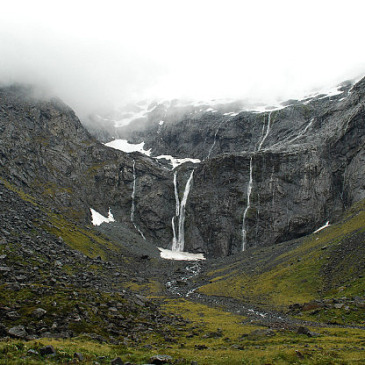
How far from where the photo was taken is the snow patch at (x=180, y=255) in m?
122

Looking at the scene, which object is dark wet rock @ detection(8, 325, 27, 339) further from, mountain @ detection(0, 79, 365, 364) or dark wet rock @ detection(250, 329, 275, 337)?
dark wet rock @ detection(250, 329, 275, 337)

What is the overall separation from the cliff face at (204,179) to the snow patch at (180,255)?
3117 millimetres

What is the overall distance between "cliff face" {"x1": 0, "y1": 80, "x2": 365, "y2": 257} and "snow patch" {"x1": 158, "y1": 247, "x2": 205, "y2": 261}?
3117mm

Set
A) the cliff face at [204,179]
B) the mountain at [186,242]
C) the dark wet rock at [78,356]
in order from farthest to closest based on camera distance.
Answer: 1. the cliff face at [204,179]
2. the mountain at [186,242]
3. the dark wet rock at [78,356]

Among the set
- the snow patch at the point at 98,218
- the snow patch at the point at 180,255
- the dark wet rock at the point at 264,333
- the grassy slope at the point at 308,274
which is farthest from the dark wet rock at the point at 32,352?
the snow patch at the point at 98,218

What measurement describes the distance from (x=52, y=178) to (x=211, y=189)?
68.5 meters

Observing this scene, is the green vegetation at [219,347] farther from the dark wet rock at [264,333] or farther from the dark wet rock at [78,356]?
the dark wet rock at [78,356]

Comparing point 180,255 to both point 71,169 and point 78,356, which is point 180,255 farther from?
point 78,356

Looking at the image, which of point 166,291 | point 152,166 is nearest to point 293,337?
point 166,291

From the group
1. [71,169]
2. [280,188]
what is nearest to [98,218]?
[71,169]

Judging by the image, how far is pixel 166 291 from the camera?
232 ft

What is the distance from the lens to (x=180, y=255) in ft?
417

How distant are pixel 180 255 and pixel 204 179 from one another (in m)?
38.1

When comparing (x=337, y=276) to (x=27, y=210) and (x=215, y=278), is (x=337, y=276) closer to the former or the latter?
(x=215, y=278)
